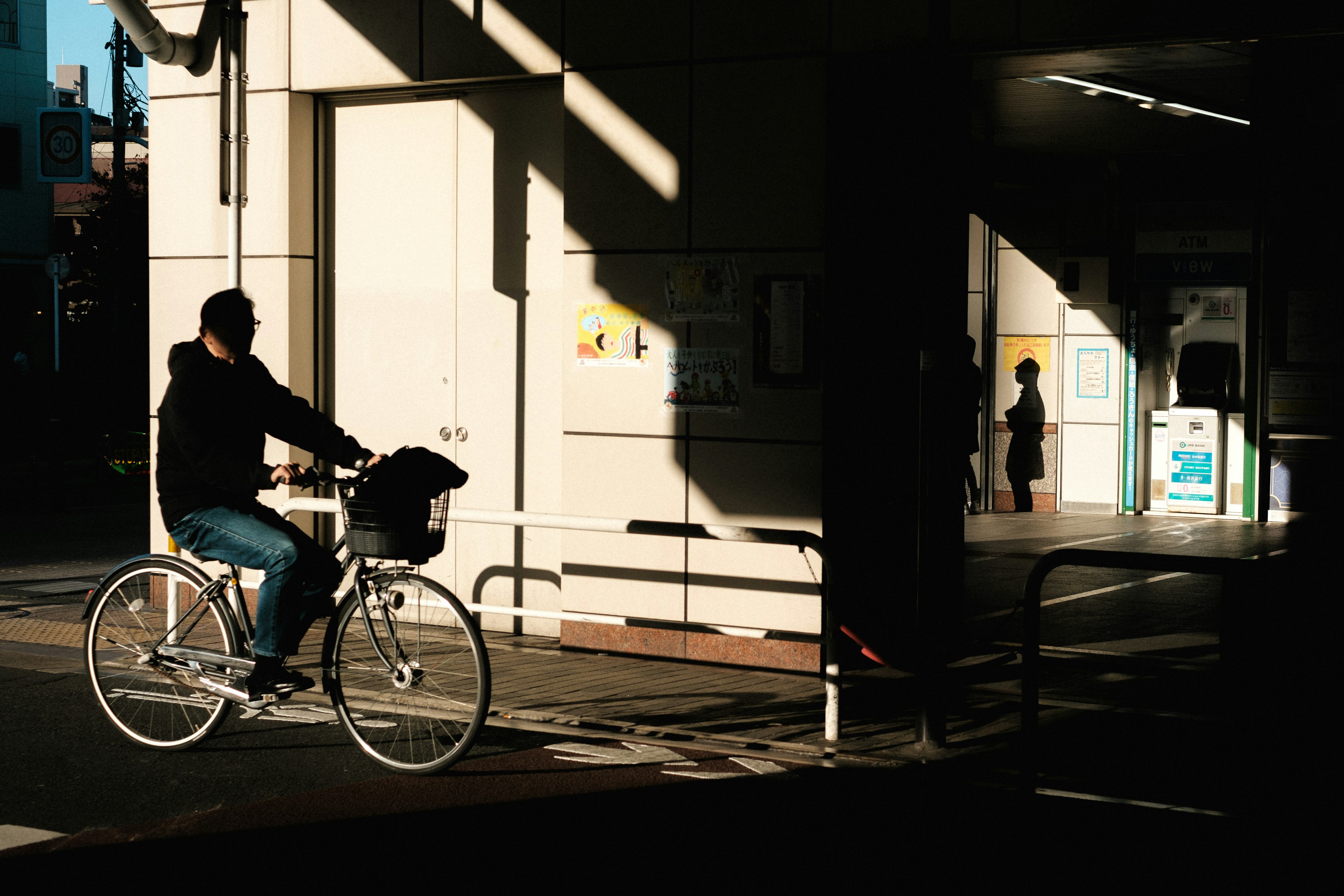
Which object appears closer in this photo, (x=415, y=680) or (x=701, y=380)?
(x=415, y=680)

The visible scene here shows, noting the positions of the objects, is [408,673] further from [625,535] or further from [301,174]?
[301,174]

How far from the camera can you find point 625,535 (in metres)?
8.16

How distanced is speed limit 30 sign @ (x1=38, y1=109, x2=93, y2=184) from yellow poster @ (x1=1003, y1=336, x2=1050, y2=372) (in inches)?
535

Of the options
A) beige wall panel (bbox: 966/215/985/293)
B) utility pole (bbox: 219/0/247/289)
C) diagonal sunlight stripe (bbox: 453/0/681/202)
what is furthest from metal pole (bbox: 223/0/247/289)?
beige wall panel (bbox: 966/215/985/293)

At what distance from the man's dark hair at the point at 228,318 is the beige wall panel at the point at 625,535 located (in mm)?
2691

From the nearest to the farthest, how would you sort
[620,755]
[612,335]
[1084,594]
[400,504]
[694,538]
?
[400,504] < [620,755] < [694,538] < [612,335] < [1084,594]

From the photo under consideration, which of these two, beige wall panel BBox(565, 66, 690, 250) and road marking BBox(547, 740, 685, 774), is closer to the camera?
road marking BBox(547, 740, 685, 774)

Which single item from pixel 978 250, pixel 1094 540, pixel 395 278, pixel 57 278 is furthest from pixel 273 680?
pixel 57 278

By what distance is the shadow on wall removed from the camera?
783 centimetres

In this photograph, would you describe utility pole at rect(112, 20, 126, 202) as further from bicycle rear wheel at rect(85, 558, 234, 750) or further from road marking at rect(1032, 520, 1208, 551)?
bicycle rear wheel at rect(85, 558, 234, 750)

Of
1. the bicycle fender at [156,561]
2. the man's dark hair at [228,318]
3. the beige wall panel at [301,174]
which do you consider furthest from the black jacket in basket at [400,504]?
the beige wall panel at [301,174]

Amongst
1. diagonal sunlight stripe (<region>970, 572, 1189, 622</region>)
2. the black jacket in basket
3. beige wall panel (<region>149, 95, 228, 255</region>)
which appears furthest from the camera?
diagonal sunlight stripe (<region>970, 572, 1189, 622</region>)

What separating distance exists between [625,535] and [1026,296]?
9379 mm

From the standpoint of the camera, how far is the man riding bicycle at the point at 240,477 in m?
5.67
